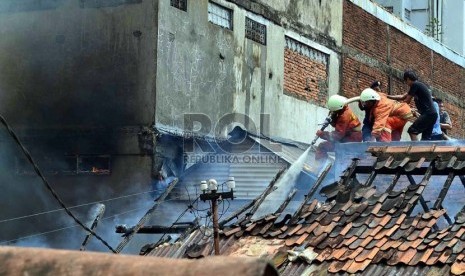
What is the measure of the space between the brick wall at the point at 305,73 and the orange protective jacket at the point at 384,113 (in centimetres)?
665

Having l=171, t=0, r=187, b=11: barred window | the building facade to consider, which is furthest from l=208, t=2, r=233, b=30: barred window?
the building facade

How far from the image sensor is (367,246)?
29.5ft

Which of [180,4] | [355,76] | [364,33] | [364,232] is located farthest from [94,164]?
[364,33]

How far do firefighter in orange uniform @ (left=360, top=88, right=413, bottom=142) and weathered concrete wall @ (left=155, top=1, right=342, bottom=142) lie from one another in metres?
4.16

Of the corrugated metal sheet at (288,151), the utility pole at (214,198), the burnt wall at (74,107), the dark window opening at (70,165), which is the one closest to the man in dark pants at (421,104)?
the corrugated metal sheet at (288,151)

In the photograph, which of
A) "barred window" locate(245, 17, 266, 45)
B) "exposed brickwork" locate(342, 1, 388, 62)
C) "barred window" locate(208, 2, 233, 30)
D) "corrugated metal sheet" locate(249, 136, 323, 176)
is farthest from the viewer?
"exposed brickwork" locate(342, 1, 388, 62)

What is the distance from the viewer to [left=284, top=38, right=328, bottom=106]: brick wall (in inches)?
821

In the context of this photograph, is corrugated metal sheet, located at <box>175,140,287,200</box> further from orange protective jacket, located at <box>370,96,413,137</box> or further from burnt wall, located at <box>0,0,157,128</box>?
orange protective jacket, located at <box>370,96,413,137</box>

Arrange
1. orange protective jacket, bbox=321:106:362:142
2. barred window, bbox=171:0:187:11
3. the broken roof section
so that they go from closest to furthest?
the broken roof section, orange protective jacket, bbox=321:106:362:142, barred window, bbox=171:0:187:11

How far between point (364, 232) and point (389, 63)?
1711 cm

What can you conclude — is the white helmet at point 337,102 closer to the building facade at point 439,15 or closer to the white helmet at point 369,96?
the white helmet at point 369,96

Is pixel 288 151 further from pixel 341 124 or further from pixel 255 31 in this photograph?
pixel 341 124

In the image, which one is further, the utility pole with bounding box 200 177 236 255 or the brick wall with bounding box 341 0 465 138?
the brick wall with bounding box 341 0 465 138

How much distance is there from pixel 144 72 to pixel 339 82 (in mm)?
7800
